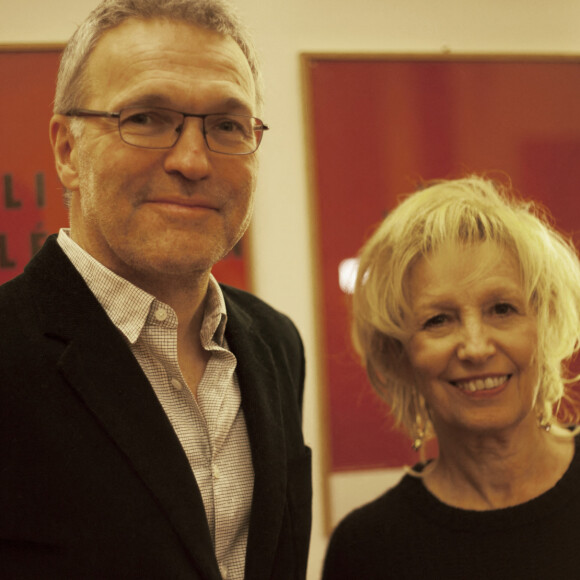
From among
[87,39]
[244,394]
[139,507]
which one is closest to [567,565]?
[244,394]

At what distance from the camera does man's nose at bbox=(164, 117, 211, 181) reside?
41.2 inches

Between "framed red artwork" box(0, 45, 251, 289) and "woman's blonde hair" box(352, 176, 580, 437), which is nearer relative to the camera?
"woman's blonde hair" box(352, 176, 580, 437)

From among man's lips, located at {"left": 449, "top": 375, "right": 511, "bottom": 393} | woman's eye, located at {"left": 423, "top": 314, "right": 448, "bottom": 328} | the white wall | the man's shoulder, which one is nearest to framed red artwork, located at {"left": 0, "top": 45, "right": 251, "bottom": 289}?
the white wall

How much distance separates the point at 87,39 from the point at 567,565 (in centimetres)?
140

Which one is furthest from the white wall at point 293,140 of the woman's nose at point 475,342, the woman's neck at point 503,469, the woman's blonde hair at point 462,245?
the woman's nose at point 475,342

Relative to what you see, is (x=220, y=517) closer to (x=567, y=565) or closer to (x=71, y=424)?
(x=71, y=424)

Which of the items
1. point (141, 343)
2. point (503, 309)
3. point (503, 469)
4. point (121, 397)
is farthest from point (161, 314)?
point (503, 469)

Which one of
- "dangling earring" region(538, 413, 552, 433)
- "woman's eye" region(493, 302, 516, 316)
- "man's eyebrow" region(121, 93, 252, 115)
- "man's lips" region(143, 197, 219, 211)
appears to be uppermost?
"man's eyebrow" region(121, 93, 252, 115)

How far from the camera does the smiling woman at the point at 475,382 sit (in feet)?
4.65

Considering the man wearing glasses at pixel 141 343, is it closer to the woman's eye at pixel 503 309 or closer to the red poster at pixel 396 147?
the woman's eye at pixel 503 309

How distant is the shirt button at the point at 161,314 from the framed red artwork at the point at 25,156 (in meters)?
1.15

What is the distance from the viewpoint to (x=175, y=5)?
1.10 m

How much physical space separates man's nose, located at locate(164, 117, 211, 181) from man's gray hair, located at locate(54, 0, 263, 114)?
190 millimetres

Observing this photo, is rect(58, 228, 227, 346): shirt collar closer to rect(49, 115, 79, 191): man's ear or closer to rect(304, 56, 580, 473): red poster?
rect(49, 115, 79, 191): man's ear
